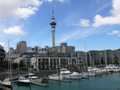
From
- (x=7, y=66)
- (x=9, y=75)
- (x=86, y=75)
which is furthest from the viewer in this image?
(x=7, y=66)

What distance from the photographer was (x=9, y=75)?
11956 cm

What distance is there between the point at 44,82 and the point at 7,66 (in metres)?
53.3

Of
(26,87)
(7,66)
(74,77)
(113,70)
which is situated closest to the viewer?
(26,87)

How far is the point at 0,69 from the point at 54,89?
188 feet

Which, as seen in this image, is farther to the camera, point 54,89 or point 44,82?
point 44,82

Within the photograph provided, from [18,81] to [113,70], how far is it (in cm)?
9154

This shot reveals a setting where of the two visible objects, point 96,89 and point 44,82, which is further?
point 44,82

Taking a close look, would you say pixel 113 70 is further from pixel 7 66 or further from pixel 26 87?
pixel 26 87

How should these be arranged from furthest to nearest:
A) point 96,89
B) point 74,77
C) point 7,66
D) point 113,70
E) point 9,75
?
point 113,70 < point 7,66 < point 74,77 < point 9,75 < point 96,89

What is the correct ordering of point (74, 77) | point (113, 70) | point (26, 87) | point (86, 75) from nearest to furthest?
point (26, 87) < point (74, 77) < point (86, 75) < point (113, 70)

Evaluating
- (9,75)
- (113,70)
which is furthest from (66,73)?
(113,70)

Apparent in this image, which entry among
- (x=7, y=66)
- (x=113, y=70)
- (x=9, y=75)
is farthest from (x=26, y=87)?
(x=113, y=70)

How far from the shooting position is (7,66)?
15350cm

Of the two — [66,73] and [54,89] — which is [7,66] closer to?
[66,73]
